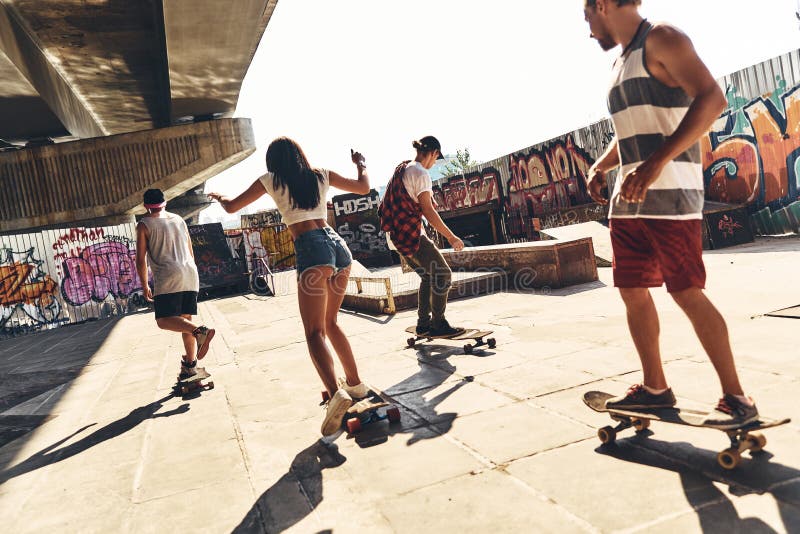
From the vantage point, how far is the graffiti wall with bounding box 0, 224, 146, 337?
1572 centimetres

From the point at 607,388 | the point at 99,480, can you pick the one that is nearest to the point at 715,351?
the point at 607,388

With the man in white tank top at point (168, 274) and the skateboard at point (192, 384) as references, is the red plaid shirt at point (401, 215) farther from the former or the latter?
the skateboard at point (192, 384)

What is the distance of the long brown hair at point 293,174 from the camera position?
11.2 ft

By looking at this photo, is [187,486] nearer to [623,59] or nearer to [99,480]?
[99,480]

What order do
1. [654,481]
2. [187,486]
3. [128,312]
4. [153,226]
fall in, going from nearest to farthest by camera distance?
[654,481] → [187,486] → [153,226] → [128,312]

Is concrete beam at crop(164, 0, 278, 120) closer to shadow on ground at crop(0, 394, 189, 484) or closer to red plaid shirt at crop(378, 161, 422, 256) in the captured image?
red plaid shirt at crop(378, 161, 422, 256)

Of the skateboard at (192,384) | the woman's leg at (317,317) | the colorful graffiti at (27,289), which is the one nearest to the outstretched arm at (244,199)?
the woman's leg at (317,317)

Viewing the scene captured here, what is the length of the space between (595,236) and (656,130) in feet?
33.5

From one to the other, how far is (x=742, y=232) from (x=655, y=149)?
11.5 metres

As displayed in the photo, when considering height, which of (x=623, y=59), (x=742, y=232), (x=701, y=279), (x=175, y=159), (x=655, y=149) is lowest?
(x=742, y=232)

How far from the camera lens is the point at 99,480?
3090mm

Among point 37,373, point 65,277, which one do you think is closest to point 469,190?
point 65,277

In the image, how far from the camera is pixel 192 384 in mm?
4930

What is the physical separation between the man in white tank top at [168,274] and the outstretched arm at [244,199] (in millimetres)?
1672
